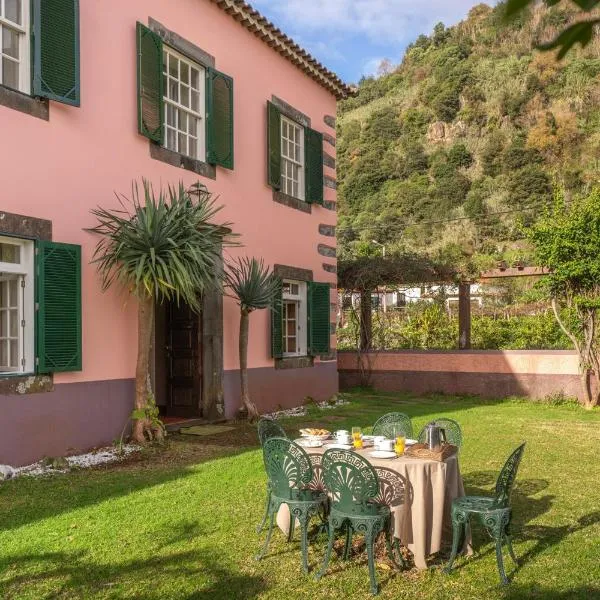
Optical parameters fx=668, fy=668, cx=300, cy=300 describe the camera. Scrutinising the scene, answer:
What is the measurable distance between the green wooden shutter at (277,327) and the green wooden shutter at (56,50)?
4372 mm

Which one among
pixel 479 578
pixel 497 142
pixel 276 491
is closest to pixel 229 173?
pixel 276 491

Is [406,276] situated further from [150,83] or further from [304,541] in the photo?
[304,541]

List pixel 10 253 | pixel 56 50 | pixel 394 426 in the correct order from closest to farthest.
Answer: pixel 394 426
pixel 10 253
pixel 56 50

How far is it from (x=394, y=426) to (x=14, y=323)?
3688mm

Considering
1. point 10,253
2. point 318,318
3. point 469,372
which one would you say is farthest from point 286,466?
point 469,372

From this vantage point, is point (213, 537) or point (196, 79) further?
point (196, 79)

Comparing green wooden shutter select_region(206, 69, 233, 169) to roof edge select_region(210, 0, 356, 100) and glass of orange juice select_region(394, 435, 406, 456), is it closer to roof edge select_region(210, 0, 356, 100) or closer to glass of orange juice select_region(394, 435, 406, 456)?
roof edge select_region(210, 0, 356, 100)

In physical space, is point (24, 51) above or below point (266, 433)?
above

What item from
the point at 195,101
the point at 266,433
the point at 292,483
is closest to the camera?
the point at 292,483

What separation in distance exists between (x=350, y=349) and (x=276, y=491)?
32.2 ft

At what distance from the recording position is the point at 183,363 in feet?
29.7

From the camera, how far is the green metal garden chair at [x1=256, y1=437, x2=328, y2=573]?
375cm

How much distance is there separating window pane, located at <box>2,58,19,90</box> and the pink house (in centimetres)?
2

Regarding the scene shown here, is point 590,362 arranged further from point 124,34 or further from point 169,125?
point 124,34
